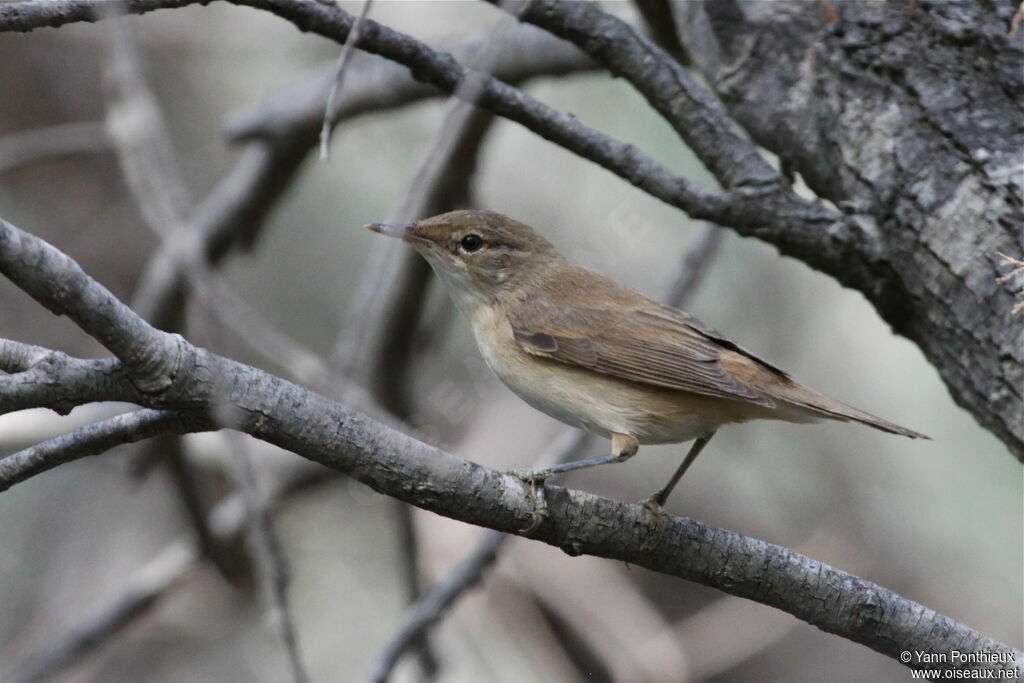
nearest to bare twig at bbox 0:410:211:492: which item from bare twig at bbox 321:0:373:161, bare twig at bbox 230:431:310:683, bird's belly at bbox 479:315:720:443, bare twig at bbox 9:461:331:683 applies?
bare twig at bbox 230:431:310:683

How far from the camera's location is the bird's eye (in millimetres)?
3758

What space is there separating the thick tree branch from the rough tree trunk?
0.77m

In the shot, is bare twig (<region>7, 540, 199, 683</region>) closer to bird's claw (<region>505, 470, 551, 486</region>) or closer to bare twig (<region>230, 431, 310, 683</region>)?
bare twig (<region>230, 431, 310, 683</region>)

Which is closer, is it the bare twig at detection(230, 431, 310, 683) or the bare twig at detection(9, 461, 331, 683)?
the bare twig at detection(230, 431, 310, 683)

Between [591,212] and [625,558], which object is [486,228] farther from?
[591,212]

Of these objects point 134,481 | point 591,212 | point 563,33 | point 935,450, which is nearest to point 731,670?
point 935,450

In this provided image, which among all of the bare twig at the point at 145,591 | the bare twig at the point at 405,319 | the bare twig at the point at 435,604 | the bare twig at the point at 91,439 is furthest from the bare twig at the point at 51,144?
the bare twig at the point at 91,439

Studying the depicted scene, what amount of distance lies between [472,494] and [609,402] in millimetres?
1130

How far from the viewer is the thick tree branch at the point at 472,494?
1.82m

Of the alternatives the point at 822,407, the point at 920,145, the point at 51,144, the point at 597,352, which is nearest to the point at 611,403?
the point at 597,352

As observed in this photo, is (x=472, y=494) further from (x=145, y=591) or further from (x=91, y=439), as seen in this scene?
(x=145, y=591)

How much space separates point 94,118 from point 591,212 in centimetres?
354

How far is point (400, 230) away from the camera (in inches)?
136

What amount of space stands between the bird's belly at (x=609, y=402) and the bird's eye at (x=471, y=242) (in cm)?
57
